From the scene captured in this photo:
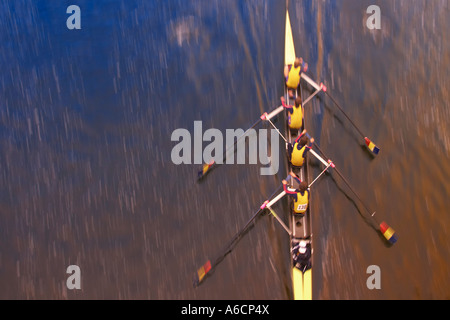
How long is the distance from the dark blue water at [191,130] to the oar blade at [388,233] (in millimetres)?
90

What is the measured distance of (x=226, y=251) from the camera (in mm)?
4812

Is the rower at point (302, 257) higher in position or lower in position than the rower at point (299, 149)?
lower

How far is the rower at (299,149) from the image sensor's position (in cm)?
454

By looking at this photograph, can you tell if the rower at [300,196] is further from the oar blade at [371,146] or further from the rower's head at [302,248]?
the oar blade at [371,146]

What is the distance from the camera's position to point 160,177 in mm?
5074

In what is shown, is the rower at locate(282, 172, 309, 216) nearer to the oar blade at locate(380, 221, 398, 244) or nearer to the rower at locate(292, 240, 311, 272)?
the rower at locate(292, 240, 311, 272)

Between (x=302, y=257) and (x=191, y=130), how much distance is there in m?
2.21

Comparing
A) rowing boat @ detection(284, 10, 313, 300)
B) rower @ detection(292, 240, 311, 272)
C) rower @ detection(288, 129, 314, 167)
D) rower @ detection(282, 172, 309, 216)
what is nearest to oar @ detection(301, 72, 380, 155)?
rowing boat @ detection(284, 10, 313, 300)

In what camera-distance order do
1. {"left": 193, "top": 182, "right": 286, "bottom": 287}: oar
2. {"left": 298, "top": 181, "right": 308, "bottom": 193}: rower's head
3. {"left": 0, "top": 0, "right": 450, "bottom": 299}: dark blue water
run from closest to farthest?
{"left": 298, "top": 181, "right": 308, "bottom": 193}: rower's head < {"left": 193, "top": 182, "right": 286, "bottom": 287}: oar < {"left": 0, "top": 0, "right": 450, "bottom": 299}: dark blue water

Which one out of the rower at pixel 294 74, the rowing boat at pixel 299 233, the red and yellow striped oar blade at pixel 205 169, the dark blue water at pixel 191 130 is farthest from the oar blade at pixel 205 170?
the rower at pixel 294 74

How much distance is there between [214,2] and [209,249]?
3.48m

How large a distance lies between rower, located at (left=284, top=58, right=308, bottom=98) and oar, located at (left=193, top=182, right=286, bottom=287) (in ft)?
4.44

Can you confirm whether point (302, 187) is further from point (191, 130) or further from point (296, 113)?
point (191, 130)

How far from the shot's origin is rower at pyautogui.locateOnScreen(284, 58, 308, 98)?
4838mm
